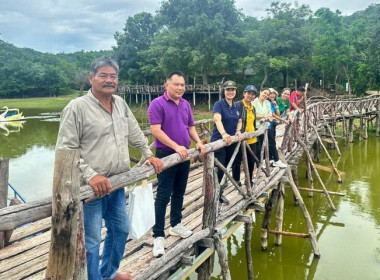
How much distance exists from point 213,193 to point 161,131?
104 cm

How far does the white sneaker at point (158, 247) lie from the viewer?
332 centimetres

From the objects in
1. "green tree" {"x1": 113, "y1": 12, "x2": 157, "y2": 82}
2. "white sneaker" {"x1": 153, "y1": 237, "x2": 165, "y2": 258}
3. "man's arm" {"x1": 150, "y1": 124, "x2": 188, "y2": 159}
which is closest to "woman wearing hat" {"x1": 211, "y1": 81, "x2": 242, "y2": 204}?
"man's arm" {"x1": 150, "y1": 124, "x2": 188, "y2": 159}

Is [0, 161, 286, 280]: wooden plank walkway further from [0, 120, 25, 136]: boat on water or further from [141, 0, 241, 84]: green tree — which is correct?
[141, 0, 241, 84]: green tree

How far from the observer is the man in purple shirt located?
133 inches

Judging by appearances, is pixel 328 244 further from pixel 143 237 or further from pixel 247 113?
pixel 143 237

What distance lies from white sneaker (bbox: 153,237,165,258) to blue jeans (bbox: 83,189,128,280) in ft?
1.77

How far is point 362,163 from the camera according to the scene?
554 inches

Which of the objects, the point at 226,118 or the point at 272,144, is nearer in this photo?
the point at 226,118

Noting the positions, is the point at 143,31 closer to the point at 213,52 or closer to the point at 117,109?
the point at 213,52

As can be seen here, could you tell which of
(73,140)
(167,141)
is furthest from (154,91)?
(73,140)

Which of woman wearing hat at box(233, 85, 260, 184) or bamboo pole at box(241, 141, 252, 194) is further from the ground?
woman wearing hat at box(233, 85, 260, 184)

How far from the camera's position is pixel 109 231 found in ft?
9.39

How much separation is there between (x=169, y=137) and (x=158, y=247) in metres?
1.09

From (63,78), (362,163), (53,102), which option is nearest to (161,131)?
(362,163)
